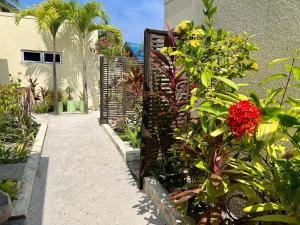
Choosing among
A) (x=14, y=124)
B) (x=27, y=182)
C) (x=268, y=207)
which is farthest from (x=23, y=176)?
(x=268, y=207)

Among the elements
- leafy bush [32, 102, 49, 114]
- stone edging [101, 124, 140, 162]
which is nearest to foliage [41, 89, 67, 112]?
leafy bush [32, 102, 49, 114]

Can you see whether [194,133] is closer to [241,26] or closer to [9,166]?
[241,26]

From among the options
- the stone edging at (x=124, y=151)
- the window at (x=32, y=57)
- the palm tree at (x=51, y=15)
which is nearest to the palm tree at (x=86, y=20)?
the palm tree at (x=51, y=15)

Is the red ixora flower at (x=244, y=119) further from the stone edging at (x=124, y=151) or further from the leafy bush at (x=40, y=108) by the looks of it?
the leafy bush at (x=40, y=108)

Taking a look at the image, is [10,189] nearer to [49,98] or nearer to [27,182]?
[27,182]

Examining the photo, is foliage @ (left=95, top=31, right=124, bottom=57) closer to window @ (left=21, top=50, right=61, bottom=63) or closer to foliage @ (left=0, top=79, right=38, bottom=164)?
window @ (left=21, top=50, right=61, bottom=63)

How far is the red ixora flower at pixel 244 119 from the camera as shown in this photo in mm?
1322

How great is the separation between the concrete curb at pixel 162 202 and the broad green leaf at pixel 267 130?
57.2 inches

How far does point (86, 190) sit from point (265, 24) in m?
3.28

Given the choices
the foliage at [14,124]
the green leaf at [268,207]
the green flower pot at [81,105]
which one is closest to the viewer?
the green leaf at [268,207]

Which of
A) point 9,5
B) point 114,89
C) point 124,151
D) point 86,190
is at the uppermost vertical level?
point 9,5

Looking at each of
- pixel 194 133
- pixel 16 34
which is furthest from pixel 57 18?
pixel 194 133

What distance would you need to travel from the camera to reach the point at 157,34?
3.53m

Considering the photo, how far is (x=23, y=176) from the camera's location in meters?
4.02
